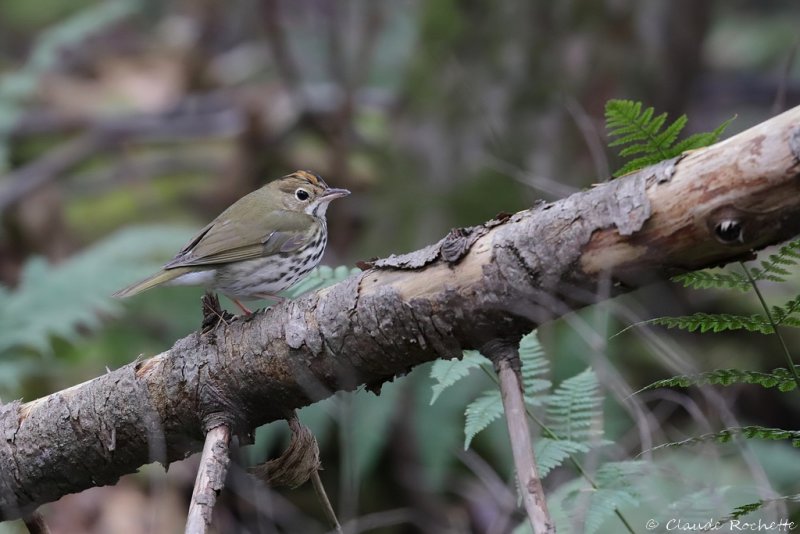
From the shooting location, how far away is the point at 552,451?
259cm

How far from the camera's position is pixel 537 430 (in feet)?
10.0

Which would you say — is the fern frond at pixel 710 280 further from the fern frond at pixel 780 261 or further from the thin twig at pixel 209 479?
the thin twig at pixel 209 479

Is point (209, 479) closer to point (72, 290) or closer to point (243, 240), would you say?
point (243, 240)

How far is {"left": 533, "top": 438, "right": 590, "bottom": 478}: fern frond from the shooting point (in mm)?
2527

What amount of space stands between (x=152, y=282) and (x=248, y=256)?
0.33 metres

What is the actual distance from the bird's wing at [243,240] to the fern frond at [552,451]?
112 centimetres

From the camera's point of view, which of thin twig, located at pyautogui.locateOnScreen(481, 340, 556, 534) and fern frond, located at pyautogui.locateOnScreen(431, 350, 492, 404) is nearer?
thin twig, located at pyautogui.locateOnScreen(481, 340, 556, 534)

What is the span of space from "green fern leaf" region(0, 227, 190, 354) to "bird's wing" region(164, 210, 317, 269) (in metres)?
1.29

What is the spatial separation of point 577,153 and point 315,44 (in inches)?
192

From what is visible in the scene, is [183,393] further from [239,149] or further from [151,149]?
[151,149]

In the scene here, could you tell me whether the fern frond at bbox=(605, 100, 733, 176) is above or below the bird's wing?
below

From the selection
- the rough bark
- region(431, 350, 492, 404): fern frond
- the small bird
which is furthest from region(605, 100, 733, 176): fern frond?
the small bird

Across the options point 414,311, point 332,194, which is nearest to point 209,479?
point 414,311

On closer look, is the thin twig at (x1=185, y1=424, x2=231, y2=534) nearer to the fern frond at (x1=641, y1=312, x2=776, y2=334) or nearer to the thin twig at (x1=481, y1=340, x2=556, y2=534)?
the thin twig at (x1=481, y1=340, x2=556, y2=534)
